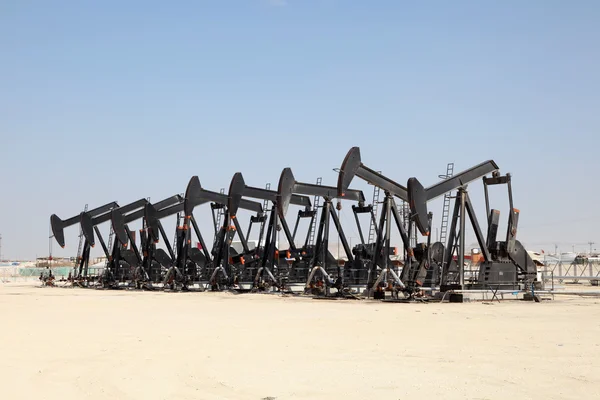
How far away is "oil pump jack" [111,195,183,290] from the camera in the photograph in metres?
36.1

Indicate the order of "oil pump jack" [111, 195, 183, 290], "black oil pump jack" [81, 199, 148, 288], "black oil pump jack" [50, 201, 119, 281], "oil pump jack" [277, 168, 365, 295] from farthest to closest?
"black oil pump jack" [50, 201, 119, 281] → "black oil pump jack" [81, 199, 148, 288] → "oil pump jack" [111, 195, 183, 290] → "oil pump jack" [277, 168, 365, 295]

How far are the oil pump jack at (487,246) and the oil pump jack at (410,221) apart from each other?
0.05m

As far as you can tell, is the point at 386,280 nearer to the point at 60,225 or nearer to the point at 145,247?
the point at 145,247

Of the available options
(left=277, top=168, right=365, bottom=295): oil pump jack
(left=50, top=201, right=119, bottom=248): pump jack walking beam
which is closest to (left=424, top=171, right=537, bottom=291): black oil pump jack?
(left=277, top=168, right=365, bottom=295): oil pump jack

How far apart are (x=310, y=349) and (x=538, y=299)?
14439mm

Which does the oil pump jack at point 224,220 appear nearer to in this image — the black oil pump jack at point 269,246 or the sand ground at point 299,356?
the black oil pump jack at point 269,246

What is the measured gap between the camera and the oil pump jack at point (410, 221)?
22672 mm

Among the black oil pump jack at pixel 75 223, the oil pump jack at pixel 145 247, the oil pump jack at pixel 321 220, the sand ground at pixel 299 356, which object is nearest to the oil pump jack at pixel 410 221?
the oil pump jack at pixel 321 220

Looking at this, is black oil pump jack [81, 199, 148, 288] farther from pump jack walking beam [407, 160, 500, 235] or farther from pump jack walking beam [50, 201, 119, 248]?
pump jack walking beam [407, 160, 500, 235]

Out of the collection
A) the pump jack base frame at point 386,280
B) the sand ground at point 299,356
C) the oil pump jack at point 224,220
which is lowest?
the sand ground at point 299,356

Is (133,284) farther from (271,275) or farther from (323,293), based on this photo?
(323,293)

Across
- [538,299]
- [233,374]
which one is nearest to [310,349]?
[233,374]

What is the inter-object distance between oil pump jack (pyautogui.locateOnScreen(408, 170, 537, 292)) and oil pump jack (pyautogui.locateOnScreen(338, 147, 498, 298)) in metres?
0.05

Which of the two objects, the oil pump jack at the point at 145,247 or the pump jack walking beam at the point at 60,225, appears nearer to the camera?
the oil pump jack at the point at 145,247
